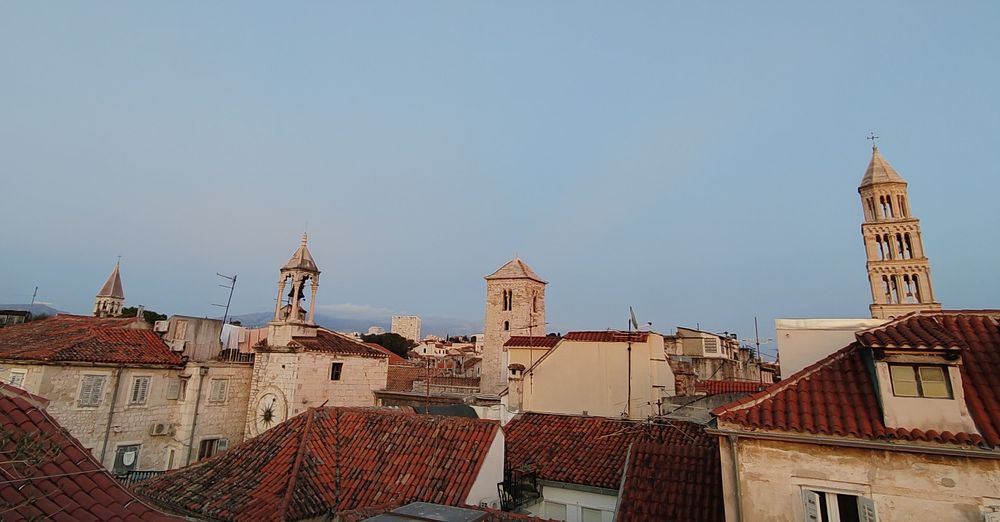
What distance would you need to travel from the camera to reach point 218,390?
23703 millimetres

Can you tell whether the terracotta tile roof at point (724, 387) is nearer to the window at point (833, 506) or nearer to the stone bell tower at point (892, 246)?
the window at point (833, 506)

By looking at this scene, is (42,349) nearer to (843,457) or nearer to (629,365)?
(629,365)

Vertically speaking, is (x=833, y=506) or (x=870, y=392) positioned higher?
(x=870, y=392)

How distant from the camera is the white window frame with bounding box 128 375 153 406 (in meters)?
21.0

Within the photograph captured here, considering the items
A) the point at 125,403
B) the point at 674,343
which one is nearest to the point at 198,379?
the point at 125,403

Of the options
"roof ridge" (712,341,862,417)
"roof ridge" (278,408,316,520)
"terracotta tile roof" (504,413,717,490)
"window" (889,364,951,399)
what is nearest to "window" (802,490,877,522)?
"roof ridge" (712,341,862,417)

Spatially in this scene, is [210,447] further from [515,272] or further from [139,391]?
[515,272]

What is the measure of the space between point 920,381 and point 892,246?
1750 inches

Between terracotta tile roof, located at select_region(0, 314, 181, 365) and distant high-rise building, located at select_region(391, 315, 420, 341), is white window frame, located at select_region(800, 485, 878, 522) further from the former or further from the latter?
distant high-rise building, located at select_region(391, 315, 420, 341)

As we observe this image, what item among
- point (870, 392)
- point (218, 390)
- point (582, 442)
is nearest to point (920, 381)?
point (870, 392)

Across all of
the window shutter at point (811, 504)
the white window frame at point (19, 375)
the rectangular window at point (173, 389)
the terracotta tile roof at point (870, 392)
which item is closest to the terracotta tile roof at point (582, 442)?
the terracotta tile roof at point (870, 392)

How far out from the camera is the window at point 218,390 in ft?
76.8

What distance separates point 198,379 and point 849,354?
26.2 m

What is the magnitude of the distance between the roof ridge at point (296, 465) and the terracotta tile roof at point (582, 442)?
5.82 m
